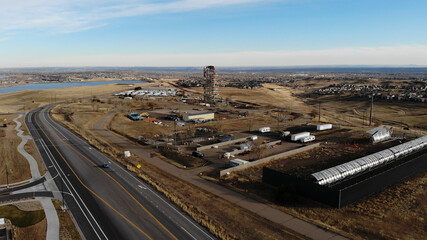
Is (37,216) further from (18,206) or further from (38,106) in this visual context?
(38,106)

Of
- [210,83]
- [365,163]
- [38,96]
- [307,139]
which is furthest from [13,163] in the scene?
[38,96]

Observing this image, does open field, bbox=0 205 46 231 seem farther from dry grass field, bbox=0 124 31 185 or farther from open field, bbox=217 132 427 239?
open field, bbox=217 132 427 239

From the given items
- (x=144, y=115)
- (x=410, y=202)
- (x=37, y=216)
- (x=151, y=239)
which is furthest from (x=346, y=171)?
(x=144, y=115)

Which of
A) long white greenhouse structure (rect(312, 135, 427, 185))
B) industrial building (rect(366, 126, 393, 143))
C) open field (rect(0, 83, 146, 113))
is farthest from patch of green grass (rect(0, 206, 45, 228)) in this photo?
open field (rect(0, 83, 146, 113))

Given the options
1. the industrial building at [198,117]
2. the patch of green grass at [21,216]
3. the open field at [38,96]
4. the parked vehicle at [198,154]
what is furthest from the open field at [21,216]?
the open field at [38,96]

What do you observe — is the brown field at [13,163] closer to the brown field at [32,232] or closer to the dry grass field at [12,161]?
the dry grass field at [12,161]

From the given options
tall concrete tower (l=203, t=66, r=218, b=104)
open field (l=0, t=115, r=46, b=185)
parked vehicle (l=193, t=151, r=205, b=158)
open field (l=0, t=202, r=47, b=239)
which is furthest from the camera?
tall concrete tower (l=203, t=66, r=218, b=104)

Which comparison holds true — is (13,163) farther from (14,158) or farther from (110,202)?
(110,202)
